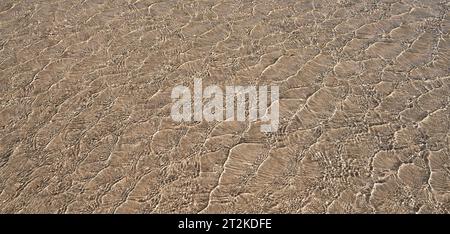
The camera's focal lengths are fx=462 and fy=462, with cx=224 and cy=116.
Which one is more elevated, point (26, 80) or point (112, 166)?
point (26, 80)

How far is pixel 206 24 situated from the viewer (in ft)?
10.3

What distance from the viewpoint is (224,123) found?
7.94 ft

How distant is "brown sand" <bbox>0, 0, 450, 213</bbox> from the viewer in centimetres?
208

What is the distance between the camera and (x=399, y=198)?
2.02 metres

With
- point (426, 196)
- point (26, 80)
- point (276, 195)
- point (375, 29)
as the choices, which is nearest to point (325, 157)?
point (276, 195)

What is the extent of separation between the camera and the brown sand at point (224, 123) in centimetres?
208

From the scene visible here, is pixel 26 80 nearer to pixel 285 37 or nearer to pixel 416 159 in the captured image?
pixel 285 37
